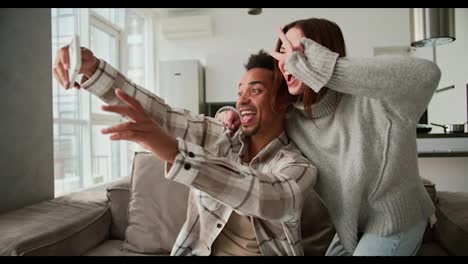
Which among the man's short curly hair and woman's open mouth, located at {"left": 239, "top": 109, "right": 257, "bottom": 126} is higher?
the man's short curly hair

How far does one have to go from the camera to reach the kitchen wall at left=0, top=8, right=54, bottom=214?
4.37 ft

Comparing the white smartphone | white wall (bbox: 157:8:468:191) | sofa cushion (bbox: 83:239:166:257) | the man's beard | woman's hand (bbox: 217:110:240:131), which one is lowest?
sofa cushion (bbox: 83:239:166:257)

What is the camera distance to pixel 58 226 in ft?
3.99

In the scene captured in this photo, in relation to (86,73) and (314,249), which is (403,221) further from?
(86,73)

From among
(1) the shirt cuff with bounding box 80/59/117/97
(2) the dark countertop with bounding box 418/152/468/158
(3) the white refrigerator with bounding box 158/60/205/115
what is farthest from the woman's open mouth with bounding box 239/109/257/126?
(3) the white refrigerator with bounding box 158/60/205/115

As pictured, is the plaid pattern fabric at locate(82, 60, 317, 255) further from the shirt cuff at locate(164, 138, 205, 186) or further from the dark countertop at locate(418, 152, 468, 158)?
the dark countertop at locate(418, 152, 468, 158)

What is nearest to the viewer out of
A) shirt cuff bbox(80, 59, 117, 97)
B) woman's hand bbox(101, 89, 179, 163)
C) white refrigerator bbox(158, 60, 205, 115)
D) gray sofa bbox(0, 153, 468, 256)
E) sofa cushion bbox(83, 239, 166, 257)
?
woman's hand bbox(101, 89, 179, 163)

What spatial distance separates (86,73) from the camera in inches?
40.2

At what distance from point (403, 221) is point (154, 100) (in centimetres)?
83

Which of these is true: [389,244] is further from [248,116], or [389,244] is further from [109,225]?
[109,225]

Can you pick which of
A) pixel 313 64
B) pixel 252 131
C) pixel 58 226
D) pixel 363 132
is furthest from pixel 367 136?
pixel 58 226

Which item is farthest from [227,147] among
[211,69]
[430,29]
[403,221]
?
[211,69]

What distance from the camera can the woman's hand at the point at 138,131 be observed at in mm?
636

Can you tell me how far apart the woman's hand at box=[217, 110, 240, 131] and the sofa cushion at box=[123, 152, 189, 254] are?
400 millimetres
